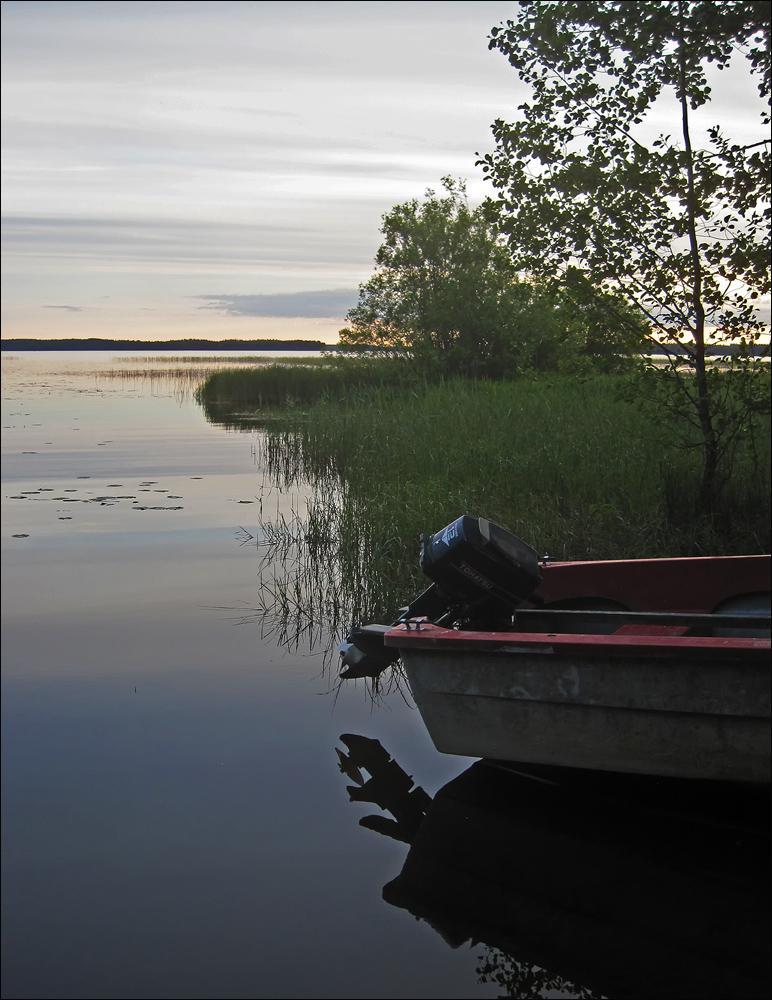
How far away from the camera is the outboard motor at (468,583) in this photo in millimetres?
4750

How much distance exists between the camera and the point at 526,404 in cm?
1327

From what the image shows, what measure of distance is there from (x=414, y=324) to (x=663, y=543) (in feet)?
53.3

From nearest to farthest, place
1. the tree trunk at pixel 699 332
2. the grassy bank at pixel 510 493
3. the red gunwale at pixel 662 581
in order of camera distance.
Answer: the red gunwale at pixel 662 581
the grassy bank at pixel 510 493
the tree trunk at pixel 699 332

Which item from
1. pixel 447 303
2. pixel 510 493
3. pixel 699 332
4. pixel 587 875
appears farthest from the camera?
pixel 447 303

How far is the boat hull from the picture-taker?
155 inches

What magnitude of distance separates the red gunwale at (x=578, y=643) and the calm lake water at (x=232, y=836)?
73 centimetres

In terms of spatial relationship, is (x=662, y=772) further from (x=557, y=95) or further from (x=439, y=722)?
(x=557, y=95)

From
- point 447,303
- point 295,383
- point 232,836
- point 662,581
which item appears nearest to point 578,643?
point 662,581

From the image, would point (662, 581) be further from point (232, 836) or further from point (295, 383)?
point (295, 383)

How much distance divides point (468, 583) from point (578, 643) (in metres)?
0.84

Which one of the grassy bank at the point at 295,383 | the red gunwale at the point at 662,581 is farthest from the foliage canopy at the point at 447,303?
the red gunwale at the point at 662,581

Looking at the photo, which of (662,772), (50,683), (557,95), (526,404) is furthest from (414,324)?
(662,772)

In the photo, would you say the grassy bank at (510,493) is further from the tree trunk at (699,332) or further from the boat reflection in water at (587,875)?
the boat reflection in water at (587,875)

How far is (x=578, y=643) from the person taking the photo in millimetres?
4059
